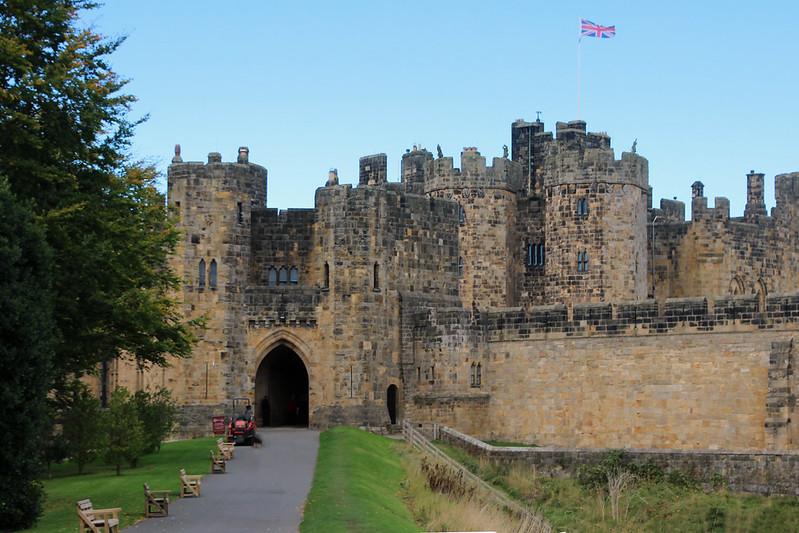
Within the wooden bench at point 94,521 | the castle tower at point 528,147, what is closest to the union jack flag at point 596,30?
the castle tower at point 528,147

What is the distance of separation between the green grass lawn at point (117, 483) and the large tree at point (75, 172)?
9.02 ft

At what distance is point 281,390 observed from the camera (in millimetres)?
54562

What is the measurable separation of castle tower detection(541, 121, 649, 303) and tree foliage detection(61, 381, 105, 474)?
2498cm

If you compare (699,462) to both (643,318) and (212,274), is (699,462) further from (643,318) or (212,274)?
(212,274)

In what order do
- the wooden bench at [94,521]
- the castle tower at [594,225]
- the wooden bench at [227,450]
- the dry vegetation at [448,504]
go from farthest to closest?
the castle tower at [594,225] → the wooden bench at [227,450] → the dry vegetation at [448,504] → the wooden bench at [94,521]

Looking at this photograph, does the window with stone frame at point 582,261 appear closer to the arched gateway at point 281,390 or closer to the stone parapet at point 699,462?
the arched gateway at point 281,390

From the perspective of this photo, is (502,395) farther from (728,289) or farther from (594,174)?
(728,289)

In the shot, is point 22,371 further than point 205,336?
No

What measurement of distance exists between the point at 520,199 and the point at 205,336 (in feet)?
55.8

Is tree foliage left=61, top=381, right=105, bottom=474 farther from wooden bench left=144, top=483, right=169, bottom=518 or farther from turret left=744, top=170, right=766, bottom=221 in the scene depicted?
turret left=744, top=170, right=766, bottom=221

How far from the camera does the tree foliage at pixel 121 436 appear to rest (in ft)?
120

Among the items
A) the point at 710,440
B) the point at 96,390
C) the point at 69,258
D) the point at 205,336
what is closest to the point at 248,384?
the point at 205,336

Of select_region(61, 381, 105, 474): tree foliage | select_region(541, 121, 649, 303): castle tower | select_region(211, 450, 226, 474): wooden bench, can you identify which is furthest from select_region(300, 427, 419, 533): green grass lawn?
select_region(541, 121, 649, 303): castle tower

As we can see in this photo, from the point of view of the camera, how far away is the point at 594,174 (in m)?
57.4
